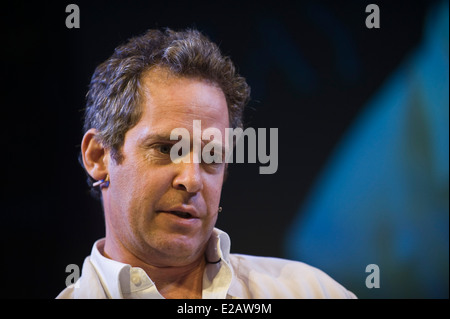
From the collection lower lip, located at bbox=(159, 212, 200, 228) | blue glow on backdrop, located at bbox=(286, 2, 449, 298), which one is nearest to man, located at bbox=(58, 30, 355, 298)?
lower lip, located at bbox=(159, 212, 200, 228)

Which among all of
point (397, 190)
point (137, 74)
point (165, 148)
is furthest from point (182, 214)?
point (397, 190)

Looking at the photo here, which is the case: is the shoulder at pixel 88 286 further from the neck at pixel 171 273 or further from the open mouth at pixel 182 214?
the open mouth at pixel 182 214

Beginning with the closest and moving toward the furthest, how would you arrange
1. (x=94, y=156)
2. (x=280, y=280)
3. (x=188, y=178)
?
(x=188, y=178)
(x=94, y=156)
(x=280, y=280)

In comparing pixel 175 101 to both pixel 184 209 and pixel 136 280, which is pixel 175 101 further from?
pixel 136 280

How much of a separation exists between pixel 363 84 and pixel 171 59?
0.91m

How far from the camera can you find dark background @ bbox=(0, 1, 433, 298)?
1843mm

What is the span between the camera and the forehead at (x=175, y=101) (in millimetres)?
1631

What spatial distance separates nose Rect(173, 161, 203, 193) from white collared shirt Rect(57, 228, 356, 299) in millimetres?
288

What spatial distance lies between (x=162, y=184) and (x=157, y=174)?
1.5 inches

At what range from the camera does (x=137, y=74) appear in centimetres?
170

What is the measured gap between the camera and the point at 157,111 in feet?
5.35

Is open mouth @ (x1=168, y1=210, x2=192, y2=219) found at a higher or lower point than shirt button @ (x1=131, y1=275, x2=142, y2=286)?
higher

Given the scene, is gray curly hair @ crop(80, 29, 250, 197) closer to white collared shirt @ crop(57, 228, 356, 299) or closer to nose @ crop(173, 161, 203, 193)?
nose @ crop(173, 161, 203, 193)

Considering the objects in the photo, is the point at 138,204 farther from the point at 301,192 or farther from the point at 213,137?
the point at 301,192
